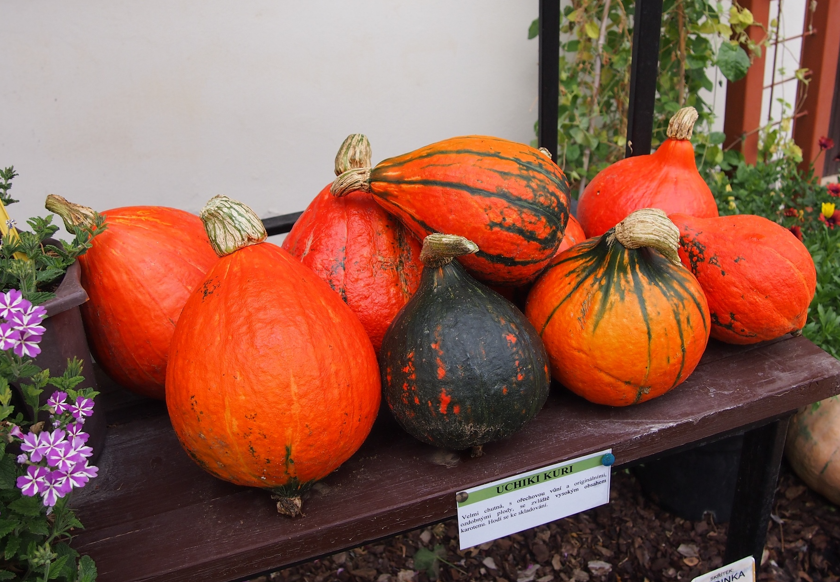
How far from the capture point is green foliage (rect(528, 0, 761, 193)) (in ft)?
8.16

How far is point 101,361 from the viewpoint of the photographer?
1.07 metres

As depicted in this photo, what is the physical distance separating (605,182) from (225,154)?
58.2 inches

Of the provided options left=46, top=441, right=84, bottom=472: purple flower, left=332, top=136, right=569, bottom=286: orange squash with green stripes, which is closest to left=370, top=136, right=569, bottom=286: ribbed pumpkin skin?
left=332, top=136, right=569, bottom=286: orange squash with green stripes

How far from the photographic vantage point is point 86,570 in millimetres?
733

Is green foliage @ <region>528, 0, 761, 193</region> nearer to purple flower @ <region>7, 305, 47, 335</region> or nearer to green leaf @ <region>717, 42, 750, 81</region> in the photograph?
green leaf @ <region>717, 42, 750, 81</region>

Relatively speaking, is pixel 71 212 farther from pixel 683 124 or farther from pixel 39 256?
pixel 683 124

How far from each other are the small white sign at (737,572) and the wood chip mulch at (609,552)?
0.54 m

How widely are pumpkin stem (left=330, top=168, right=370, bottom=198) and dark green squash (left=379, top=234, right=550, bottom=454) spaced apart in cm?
20

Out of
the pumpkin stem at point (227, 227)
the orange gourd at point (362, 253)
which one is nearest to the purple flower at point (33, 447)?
the pumpkin stem at point (227, 227)

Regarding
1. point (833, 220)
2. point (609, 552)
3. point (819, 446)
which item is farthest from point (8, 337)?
point (833, 220)

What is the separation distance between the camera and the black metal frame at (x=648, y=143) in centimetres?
125

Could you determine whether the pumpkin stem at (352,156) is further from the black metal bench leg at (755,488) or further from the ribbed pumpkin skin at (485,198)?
the black metal bench leg at (755,488)

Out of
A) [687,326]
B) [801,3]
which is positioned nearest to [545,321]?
[687,326]

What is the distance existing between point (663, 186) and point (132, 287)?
1.01 meters
